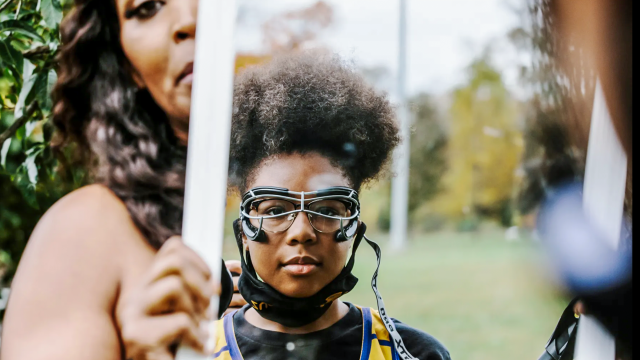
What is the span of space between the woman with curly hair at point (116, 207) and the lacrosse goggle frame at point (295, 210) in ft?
0.49

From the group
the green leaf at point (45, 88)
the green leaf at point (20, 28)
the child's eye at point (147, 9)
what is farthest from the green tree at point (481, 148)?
the green leaf at point (20, 28)

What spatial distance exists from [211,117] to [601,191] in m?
1.15

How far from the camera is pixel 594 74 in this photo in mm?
1582

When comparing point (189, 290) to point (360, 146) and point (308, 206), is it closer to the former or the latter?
point (308, 206)

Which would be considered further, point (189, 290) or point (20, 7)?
point (20, 7)

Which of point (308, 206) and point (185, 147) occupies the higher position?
point (185, 147)

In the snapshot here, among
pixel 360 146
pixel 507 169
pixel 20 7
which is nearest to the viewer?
pixel 360 146

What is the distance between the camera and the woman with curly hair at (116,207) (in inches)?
50.6

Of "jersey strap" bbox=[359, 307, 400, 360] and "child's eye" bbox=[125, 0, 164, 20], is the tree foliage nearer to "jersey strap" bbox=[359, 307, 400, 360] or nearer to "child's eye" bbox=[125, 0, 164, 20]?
"jersey strap" bbox=[359, 307, 400, 360]

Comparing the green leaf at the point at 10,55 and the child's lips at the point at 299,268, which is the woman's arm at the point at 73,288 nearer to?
the child's lips at the point at 299,268

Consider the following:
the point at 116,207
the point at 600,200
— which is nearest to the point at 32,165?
the point at 116,207

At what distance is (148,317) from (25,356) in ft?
1.10

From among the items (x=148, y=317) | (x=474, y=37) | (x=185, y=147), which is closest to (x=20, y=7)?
(x=185, y=147)

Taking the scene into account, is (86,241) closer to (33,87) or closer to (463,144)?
(33,87)
